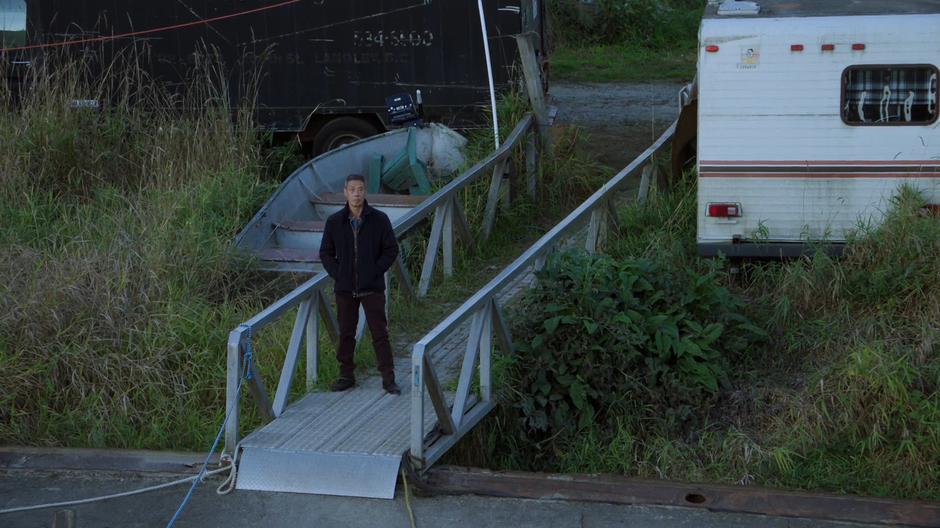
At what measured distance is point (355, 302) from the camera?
7113 mm

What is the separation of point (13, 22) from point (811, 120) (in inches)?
367

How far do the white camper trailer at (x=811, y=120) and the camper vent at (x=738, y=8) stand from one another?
2 centimetres

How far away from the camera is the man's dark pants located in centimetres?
708

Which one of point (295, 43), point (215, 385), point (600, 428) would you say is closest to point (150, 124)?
point (295, 43)

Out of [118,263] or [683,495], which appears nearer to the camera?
[683,495]

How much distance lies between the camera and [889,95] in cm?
866

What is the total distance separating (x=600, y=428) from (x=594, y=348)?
526 millimetres

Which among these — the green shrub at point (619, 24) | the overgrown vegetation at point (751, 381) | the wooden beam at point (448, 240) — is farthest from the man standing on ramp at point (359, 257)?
A: the green shrub at point (619, 24)

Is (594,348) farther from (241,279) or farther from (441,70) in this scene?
(441,70)

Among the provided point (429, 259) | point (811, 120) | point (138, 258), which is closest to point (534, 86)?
point (429, 259)

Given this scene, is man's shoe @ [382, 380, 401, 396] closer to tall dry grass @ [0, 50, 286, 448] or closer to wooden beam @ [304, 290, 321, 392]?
wooden beam @ [304, 290, 321, 392]

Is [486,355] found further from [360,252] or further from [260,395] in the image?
[260,395]

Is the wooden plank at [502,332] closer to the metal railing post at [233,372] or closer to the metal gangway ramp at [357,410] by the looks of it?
the metal gangway ramp at [357,410]

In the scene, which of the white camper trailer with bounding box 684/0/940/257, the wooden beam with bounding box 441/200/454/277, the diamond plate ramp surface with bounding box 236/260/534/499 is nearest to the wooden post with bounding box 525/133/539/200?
the wooden beam with bounding box 441/200/454/277
